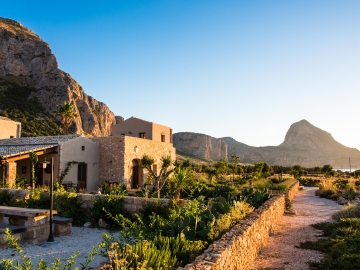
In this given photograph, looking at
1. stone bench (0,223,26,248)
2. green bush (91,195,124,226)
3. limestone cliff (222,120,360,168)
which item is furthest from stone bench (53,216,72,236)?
limestone cliff (222,120,360,168)

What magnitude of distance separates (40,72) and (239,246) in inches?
2726

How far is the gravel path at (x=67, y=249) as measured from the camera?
572 centimetres

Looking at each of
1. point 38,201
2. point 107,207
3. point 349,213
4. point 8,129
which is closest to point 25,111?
point 8,129

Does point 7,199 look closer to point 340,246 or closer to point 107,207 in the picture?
point 107,207

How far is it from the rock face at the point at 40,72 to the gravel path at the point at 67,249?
53555mm

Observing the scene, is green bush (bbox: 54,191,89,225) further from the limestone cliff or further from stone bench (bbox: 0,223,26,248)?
the limestone cliff

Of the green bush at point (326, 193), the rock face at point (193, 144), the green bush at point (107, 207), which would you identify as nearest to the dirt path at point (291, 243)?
the green bush at point (107, 207)

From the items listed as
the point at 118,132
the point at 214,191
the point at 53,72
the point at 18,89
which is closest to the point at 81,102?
the point at 53,72

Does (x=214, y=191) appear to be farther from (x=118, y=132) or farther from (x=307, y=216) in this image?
(x=118, y=132)

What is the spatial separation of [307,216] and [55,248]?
852 centimetres

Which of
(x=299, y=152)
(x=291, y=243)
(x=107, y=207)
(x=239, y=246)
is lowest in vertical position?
(x=291, y=243)

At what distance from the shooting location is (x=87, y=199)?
8945mm

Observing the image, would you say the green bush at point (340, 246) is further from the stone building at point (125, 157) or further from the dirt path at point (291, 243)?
the stone building at point (125, 157)

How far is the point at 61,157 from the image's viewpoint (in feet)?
59.5
